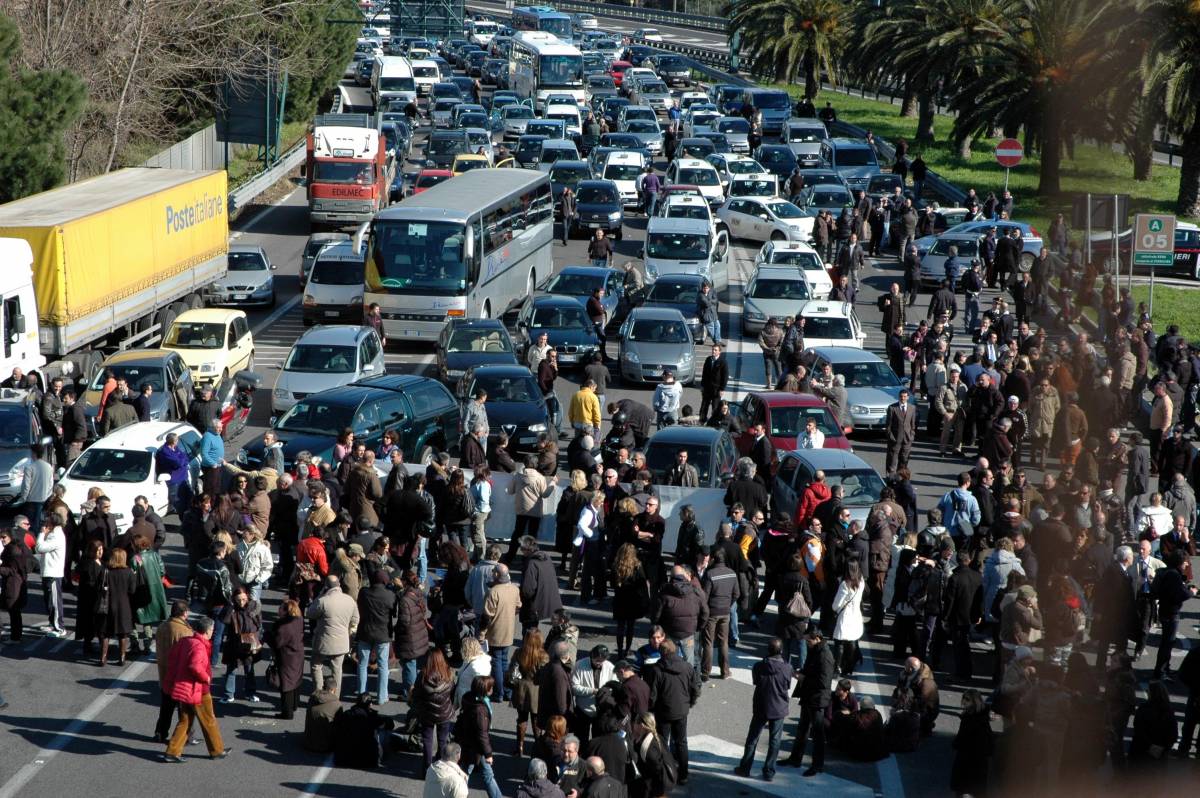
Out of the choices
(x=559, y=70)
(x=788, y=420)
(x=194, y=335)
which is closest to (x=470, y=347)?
(x=194, y=335)

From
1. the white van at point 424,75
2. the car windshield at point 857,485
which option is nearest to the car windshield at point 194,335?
the car windshield at point 857,485

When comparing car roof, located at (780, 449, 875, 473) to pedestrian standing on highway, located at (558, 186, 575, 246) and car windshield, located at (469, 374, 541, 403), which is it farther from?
pedestrian standing on highway, located at (558, 186, 575, 246)

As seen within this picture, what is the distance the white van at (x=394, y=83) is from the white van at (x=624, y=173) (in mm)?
24563

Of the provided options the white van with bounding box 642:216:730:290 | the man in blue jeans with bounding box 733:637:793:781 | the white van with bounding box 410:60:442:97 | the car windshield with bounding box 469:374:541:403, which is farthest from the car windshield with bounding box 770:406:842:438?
the white van with bounding box 410:60:442:97

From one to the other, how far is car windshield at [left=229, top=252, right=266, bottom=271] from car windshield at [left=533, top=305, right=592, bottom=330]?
9.19 meters

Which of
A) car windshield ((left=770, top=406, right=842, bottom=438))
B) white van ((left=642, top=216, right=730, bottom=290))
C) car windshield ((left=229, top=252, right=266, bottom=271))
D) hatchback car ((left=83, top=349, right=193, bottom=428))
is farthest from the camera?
white van ((left=642, top=216, right=730, bottom=290))

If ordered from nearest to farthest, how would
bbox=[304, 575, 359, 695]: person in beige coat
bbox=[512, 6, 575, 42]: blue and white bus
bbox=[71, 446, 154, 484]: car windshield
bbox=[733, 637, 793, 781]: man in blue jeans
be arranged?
bbox=[733, 637, 793, 781]: man in blue jeans, bbox=[304, 575, 359, 695]: person in beige coat, bbox=[71, 446, 154, 484]: car windshield, bbox=[512, 6, 575, 42]: blue and white bus

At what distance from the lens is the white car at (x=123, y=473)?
19141 millimetres

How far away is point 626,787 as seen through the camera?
11.2 metres

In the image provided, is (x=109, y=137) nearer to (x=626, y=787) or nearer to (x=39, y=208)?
(x=39, y=208)

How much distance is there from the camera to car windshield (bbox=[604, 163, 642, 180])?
4812 centimetres

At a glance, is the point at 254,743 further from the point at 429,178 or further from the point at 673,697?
the point at 429,178

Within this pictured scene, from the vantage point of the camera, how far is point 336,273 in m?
33.0

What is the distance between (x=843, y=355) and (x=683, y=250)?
10.8 m
